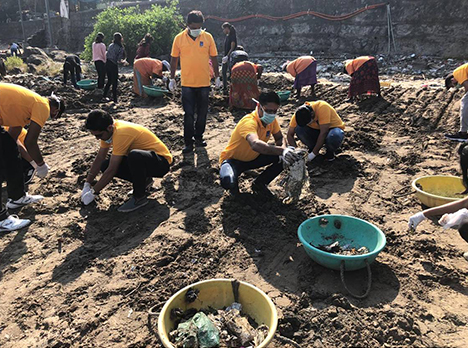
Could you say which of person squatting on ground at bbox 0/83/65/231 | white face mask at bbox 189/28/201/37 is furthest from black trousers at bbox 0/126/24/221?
white face mask at bbox 189/28/201/37

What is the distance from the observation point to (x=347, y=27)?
15555mm

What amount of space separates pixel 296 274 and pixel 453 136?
403 centimetres

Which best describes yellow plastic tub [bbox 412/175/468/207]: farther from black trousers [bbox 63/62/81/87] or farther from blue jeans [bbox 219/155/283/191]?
black trousers [bbox 63/62/81/87]

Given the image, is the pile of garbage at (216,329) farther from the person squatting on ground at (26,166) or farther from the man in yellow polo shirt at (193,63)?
the man in yellow polo shirt at (193,63)

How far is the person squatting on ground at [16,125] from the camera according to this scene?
3.48 metres

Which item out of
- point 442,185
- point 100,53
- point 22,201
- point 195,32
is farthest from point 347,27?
point 22,201

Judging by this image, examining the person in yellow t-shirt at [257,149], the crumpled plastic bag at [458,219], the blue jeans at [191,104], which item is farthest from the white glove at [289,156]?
the blue jeans at [191,104]

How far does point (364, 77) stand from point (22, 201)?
635 cm

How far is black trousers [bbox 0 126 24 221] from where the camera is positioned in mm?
3586

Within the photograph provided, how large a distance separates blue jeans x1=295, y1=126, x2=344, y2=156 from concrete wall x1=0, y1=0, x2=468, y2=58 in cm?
1029

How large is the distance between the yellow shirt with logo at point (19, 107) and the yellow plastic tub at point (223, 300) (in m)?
2.42

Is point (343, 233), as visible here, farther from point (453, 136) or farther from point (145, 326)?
point (453, 136)

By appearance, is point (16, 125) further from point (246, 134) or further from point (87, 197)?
point (246, 134)

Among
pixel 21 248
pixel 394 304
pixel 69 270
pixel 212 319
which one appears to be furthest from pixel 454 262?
pixel 21 248
